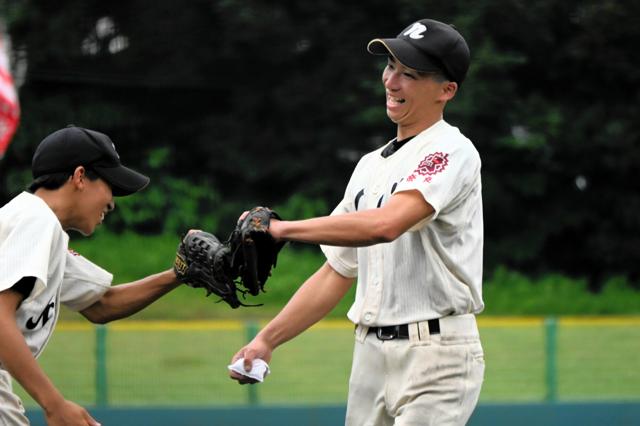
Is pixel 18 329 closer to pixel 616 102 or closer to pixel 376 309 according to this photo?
pixel 376 309

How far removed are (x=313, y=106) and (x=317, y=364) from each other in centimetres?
649

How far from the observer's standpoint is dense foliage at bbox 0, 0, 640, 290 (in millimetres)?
15969

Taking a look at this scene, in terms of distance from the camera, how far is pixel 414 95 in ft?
14.3

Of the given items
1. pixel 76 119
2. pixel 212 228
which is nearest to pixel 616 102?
pixel 212 228

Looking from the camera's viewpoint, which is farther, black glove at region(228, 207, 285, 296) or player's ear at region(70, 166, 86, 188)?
player's ear at region(70, 166, 86, 188)

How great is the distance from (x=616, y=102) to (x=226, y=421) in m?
8.30

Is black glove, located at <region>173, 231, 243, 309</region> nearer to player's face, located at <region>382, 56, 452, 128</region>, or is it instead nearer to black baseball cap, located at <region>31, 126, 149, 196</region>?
black baseball cap, located at <region>31, 126, 149, 196</region>

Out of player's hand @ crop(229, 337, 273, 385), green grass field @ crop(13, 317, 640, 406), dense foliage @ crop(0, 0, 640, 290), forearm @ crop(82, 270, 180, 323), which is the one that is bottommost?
green grass field @ crop(13, 317, 640, 406)

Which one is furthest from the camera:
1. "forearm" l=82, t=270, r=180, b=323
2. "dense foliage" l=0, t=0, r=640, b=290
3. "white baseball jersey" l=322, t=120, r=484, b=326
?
"dense foliage" l=0, t=0, r=640, b=290

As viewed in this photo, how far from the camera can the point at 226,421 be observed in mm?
10703

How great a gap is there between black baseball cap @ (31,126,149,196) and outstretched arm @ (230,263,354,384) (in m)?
0.74

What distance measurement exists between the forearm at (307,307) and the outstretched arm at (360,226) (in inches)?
24.7

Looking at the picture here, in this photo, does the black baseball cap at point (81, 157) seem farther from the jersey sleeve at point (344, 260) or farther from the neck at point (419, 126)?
the neck at point (419, 126)

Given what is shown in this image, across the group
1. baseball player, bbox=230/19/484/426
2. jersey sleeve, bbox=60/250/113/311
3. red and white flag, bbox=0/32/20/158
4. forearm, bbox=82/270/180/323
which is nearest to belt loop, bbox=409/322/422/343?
baseball player, bbox=230/19/484/426
